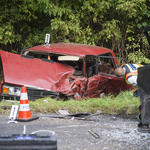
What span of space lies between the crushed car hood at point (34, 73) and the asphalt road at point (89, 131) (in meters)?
0.96

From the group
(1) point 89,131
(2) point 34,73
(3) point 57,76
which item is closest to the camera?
(1) point 89,131

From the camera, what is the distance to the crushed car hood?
5.44 metres

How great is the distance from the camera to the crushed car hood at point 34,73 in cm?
544

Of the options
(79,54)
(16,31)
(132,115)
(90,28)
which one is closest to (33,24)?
(16,31)

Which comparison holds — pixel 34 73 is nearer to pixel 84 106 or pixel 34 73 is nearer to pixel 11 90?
pixel 11 90

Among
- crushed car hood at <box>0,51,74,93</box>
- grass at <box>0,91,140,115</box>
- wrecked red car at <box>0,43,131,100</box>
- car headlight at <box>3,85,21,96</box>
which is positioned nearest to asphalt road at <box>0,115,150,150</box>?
grass at <box>0,91,140,115</box>

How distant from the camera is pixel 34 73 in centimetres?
570

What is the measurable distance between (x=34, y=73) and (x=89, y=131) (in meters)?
2.40

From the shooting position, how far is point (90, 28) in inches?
447

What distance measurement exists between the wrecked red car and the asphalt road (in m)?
0.85

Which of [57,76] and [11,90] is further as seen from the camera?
[57,76]

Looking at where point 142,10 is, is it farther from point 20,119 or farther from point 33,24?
point 20,119

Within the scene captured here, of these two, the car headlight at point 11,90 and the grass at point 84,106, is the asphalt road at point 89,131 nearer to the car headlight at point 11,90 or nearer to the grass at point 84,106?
the grass at point 84,106

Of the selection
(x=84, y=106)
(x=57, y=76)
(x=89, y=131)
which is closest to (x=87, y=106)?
(x=84, y=106)
